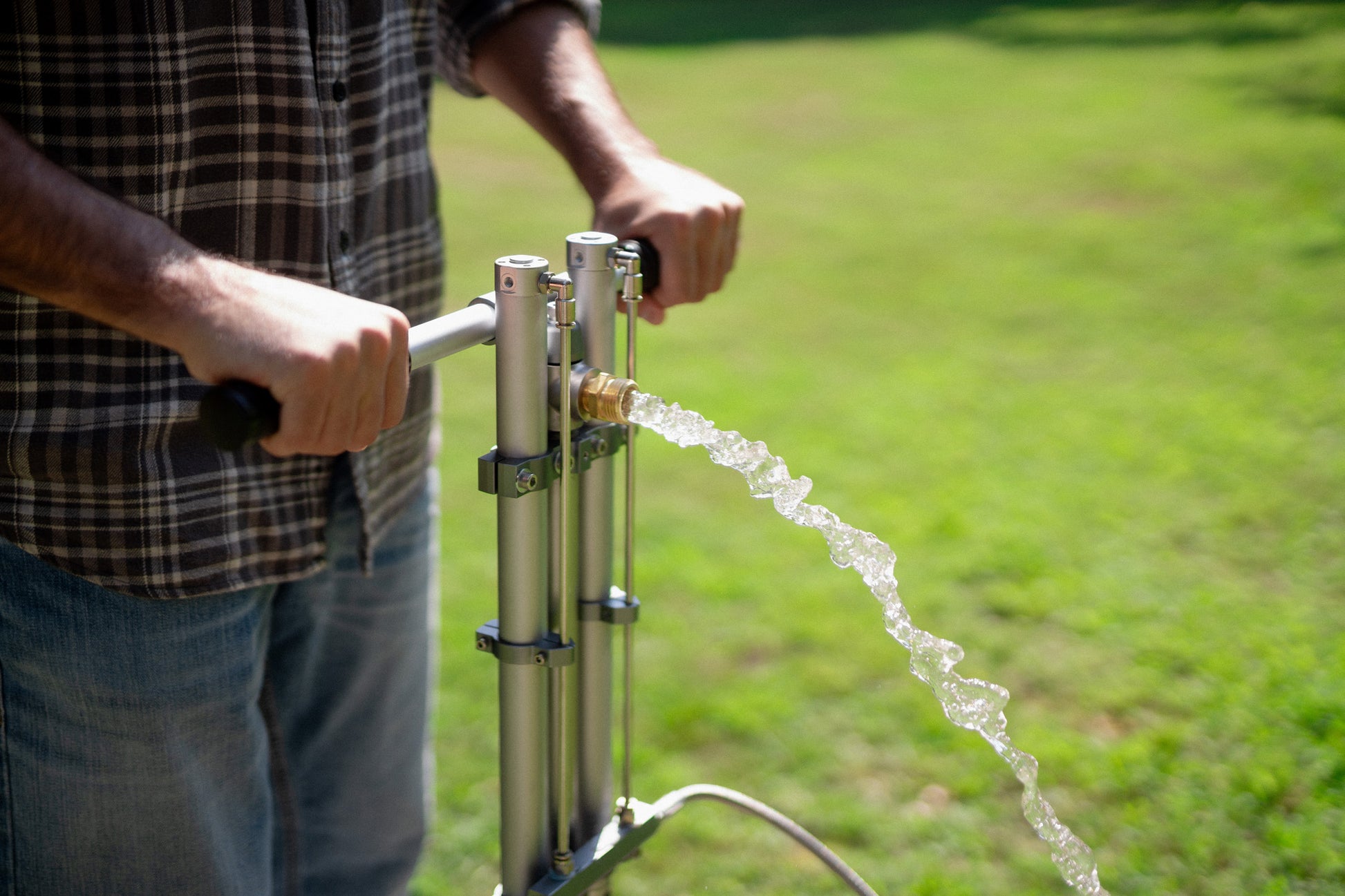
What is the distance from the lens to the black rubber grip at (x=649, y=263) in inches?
58.1

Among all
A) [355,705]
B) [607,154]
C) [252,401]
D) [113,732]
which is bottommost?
[355,705]

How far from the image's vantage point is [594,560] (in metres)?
1.32

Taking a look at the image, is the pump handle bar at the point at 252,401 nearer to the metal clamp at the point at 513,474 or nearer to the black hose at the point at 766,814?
the metal clamp at the point at 513,474

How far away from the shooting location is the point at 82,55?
49.6 inches

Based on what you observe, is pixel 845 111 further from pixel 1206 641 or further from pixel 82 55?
pixel 82 55

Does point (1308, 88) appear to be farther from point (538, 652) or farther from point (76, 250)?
point (76, 250)

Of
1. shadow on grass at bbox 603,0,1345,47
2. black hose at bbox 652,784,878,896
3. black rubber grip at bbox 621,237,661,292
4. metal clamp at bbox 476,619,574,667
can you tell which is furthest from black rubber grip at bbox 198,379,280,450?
shadow on grass at bbox 603,0,1345,47

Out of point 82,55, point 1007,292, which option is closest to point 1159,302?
point 1007,292

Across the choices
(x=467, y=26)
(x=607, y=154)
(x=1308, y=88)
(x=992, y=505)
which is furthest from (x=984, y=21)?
(x=607, y=154)

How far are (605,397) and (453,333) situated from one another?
15 centimetres

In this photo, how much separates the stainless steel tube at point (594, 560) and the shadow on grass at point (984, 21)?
466 inches

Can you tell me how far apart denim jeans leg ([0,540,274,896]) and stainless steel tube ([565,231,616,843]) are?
404 mm

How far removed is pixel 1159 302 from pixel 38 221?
220 inches

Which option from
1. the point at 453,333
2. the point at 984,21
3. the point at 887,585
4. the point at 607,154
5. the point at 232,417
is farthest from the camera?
the point at 984,21
